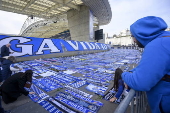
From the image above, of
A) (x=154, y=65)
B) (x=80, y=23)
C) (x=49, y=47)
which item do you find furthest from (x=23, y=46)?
(x=80, y=23)

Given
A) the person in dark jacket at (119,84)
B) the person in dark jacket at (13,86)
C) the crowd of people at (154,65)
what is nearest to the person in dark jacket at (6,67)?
the person in dark jacket at (13,86)

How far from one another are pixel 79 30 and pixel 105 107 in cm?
2569

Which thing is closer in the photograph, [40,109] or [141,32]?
[141,32]

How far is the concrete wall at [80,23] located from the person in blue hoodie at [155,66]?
24.2 metres

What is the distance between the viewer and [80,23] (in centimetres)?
2566

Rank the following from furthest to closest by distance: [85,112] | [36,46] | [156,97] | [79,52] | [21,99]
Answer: [79,52] → [36,46] → [21,99] → [85,112] → [156,97]

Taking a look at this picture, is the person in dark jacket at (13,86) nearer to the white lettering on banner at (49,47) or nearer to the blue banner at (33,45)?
the blue banner at (33,45)

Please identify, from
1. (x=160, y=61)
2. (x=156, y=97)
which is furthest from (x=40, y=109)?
Answer: (x=160, y=61)

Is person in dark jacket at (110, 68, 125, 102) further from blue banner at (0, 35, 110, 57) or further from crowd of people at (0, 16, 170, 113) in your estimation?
blue banner at (0, 35, 110, 57)

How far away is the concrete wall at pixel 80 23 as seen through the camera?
2448 centimetres

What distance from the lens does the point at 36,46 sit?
936 cm

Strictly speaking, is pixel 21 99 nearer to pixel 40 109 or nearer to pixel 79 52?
pixel 40 109

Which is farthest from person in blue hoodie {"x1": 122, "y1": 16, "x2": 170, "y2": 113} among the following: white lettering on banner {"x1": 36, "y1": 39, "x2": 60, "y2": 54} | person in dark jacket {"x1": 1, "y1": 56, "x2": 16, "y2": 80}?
white lettering on banner {"x1": 36, "y1": 39, "x2": 60, "y2": 54}

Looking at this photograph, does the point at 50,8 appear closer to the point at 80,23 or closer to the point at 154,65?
the point at 80,23
